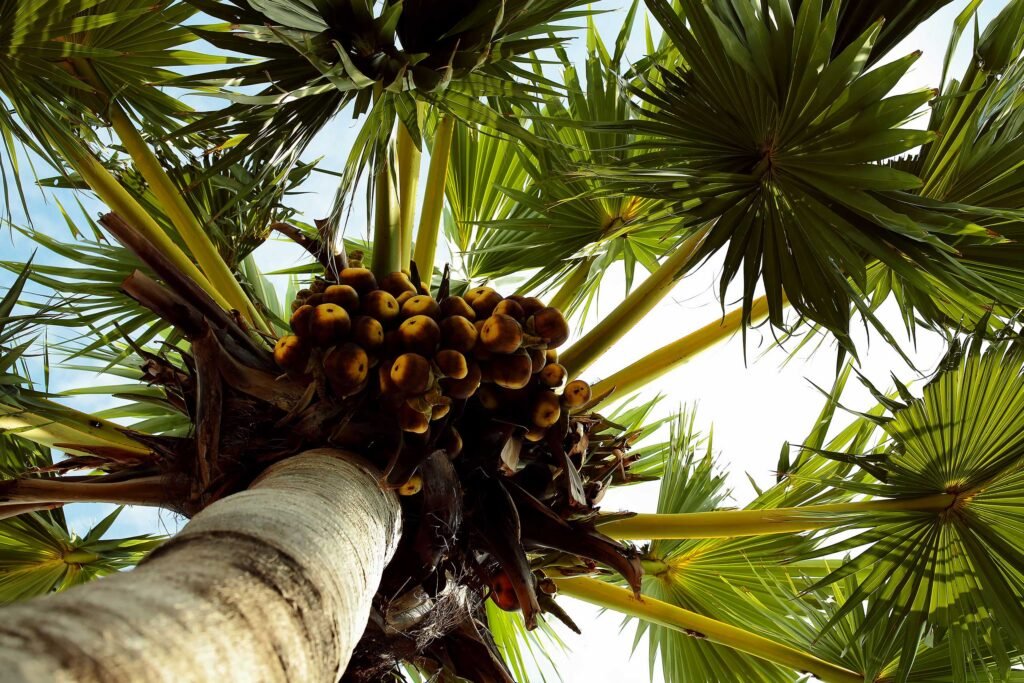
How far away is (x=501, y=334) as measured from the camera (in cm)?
168

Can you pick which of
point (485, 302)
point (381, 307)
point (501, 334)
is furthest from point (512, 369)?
point (381, 307)

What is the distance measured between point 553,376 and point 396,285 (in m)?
0.47

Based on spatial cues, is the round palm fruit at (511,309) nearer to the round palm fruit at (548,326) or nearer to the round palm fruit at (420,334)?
the round palm fruit at (548,326)

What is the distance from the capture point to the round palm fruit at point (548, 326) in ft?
5.85

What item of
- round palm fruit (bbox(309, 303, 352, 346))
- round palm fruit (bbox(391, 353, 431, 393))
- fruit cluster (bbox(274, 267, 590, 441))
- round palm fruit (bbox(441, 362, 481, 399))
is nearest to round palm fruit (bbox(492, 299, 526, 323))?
fruit cluster (bbox(274, 267, 590, 441))

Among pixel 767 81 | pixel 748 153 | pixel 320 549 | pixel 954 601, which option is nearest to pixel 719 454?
pixel 954 601

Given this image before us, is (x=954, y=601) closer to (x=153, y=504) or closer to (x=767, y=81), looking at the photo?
(x=767, y=81)

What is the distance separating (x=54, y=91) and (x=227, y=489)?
1.79 meters

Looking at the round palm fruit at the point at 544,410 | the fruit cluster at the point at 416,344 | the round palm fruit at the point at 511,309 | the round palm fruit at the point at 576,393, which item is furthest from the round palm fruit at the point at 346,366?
the round palm fruit at the point at 576,393

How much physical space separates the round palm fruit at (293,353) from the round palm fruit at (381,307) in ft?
0.56

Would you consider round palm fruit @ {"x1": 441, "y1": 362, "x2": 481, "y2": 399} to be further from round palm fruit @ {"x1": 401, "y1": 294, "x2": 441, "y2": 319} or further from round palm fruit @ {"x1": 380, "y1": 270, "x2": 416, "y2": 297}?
round palm fruit @ {"x1": 380, "y1": 270, "x2": 416, "y2": 297}

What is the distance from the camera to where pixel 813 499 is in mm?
3059

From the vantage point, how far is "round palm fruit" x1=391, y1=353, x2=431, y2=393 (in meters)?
1.58

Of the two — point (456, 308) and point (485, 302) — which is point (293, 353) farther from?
point (485, 302)
